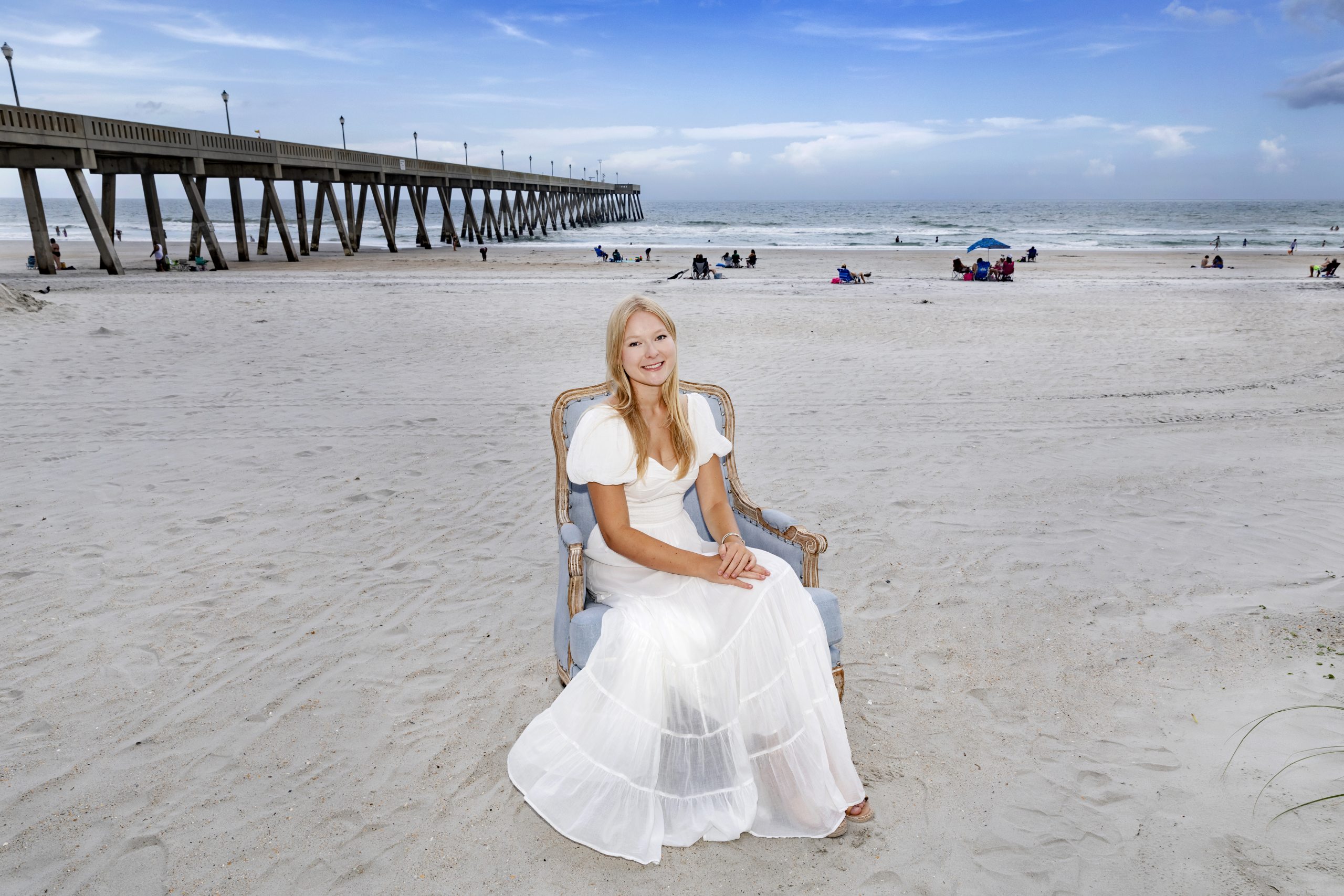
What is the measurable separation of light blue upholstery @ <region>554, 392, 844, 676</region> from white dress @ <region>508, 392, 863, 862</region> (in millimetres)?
92

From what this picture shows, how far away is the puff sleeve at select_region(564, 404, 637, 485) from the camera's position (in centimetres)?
260

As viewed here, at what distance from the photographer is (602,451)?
260 cm

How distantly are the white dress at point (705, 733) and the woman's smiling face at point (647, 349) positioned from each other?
77cm

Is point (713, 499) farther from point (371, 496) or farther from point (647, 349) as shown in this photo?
point (371, 496)

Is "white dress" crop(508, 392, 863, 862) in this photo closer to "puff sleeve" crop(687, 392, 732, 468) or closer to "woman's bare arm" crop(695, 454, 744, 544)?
"woman's bare arm" crop(695, 454, 744, 544)

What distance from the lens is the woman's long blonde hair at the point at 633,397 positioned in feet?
8.66

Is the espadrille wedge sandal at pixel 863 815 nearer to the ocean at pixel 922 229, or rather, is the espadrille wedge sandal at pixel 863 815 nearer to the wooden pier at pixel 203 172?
the wooden pier at pixel 203 172

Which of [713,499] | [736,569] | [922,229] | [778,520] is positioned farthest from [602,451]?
[922,229]

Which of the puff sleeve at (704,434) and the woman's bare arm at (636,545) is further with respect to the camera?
the puff sleeve at (704,434)

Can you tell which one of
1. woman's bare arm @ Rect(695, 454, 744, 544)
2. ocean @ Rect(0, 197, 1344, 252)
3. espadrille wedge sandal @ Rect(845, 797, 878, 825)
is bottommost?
espadrille wedge sandal @ Rect(845, 797, 878, 825)

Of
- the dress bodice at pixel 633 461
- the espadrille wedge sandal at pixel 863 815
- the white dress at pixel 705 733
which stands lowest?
the espadrille wedge sandal at pixel 863 815

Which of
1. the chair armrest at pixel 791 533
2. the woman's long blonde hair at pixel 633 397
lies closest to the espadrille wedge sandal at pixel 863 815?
the chair armrest at pixel 791 533

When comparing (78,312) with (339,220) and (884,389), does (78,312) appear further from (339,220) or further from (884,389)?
(339,220)

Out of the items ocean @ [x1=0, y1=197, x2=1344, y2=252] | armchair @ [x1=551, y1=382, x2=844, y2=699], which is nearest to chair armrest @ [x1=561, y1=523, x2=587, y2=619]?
armchair @ [x1=551, y1=382, x2=844, y2=699]
